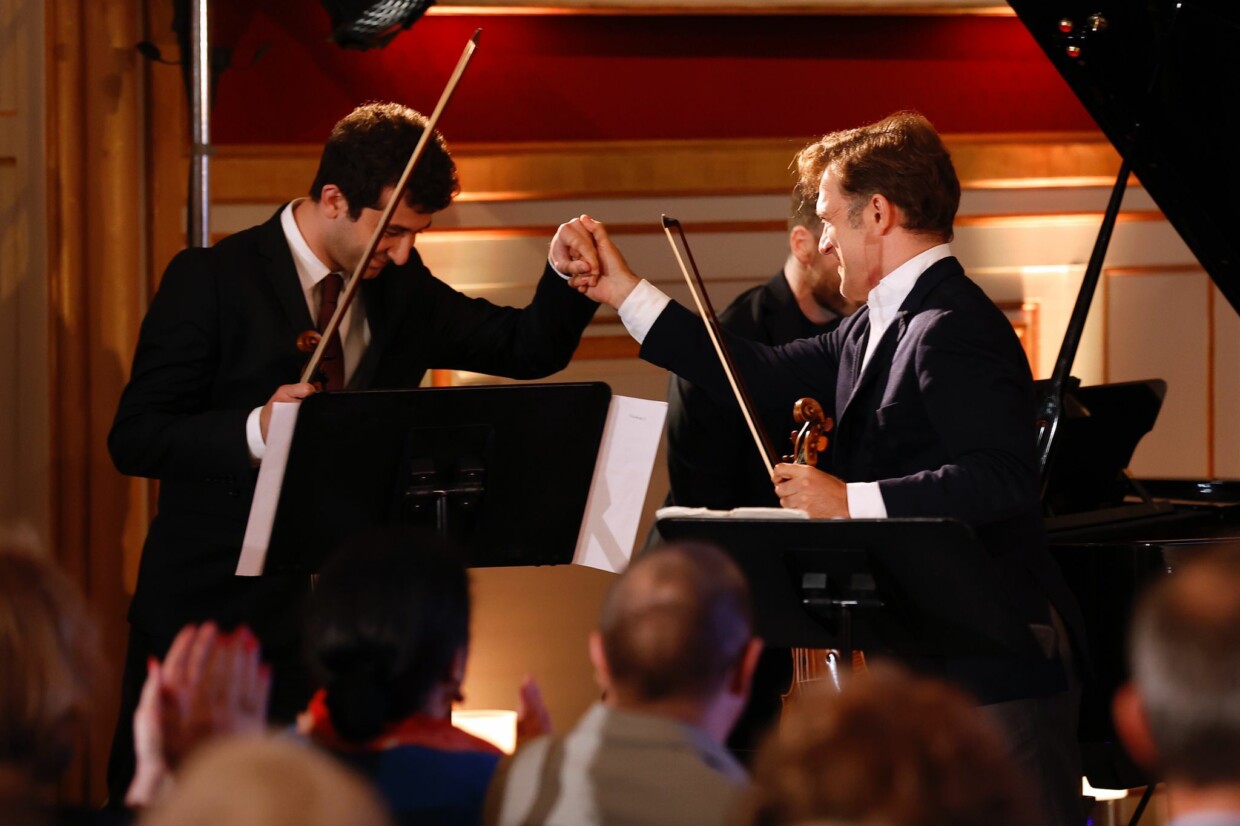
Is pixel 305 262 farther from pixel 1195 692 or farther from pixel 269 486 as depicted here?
pixel 1195 692

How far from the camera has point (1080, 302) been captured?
135 inches

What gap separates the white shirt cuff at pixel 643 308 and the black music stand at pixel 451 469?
0.88 feet

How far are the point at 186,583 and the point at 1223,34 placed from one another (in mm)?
2162

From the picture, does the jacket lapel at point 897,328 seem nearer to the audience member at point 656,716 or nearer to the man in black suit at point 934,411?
the man in black suit at point 934,411

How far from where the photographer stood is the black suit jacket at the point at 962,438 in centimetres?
222

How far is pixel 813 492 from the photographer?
2.25 metres

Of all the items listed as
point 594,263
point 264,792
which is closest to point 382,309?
point 594,263

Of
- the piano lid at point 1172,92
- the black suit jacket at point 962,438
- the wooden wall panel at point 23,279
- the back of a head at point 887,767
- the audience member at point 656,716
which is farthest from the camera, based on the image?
the wooden wall panel at point 23,279

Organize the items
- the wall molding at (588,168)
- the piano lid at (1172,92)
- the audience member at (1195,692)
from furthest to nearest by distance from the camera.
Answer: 1. the wall molding at (588,168)
2. the piano lid at (1172,92)
3. the audience member at (1195,692)

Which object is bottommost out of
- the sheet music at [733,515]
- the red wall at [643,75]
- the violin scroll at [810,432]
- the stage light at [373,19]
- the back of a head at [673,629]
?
the back of a head at [673,629]

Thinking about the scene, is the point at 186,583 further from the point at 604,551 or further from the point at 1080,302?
the point at 1080,302

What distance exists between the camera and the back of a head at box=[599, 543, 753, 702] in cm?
152

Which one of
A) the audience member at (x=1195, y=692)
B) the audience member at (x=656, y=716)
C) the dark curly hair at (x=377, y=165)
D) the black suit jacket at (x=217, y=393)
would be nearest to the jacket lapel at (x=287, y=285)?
the black suit jacket at (x=217, y=393)

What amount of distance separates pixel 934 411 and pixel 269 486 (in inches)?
38.2
